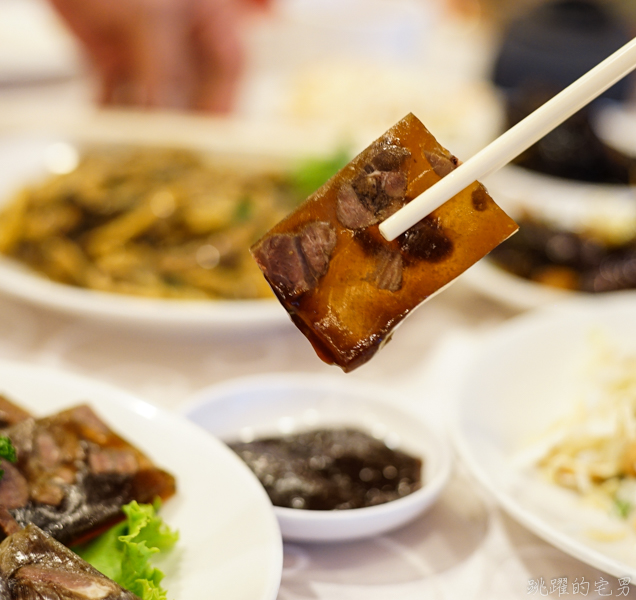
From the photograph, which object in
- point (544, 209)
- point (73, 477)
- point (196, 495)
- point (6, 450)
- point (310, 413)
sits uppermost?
point (6, 450)

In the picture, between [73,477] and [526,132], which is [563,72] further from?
[73,477]

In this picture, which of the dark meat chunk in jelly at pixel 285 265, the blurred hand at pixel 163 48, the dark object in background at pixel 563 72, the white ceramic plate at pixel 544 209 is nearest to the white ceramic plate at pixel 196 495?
the dark meat chunk in jelly at pixel 285 265

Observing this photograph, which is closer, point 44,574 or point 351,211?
point 44,574

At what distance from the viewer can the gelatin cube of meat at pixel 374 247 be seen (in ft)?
4.22

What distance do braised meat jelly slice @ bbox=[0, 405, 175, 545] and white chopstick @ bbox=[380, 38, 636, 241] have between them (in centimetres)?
79

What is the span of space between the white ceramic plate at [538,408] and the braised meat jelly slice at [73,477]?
0.81 m

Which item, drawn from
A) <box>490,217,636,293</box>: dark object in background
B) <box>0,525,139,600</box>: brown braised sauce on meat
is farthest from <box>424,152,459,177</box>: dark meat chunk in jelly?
<box>490,217,636,293</box>: dark object in background

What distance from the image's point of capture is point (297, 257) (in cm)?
130

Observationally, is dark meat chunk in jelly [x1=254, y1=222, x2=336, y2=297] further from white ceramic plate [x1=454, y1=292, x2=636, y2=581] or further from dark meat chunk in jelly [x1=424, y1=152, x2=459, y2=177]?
white ceramic plate [x1=454, y1=292, x2=636, y2=581]

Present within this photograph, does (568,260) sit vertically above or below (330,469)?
below

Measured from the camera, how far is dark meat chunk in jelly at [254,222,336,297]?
1287mm

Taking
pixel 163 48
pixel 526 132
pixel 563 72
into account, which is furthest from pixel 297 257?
pixel 563 72

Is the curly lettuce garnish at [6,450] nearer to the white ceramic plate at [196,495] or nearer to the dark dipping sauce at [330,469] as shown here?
the white ceramic plate at [196,495]

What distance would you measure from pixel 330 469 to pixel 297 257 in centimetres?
70
